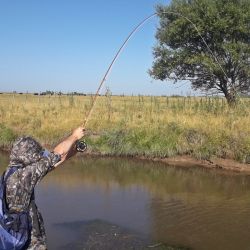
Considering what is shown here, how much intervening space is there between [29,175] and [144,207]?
651 cm

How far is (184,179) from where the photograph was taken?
13234 millimetres

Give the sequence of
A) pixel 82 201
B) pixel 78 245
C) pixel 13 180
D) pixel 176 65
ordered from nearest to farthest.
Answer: pixel 13 180 < pixel 78 245 < pixel 82 201 < pixel 176 65

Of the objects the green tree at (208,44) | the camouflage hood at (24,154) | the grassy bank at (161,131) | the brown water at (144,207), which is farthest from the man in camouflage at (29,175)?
the green tree at (208,44)

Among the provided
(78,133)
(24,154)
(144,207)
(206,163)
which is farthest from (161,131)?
(24,154)

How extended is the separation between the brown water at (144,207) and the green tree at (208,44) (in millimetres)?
8250

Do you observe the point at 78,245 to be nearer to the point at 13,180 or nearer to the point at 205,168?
the point at 13,180

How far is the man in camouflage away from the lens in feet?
12.8

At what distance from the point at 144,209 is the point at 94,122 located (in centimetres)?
934

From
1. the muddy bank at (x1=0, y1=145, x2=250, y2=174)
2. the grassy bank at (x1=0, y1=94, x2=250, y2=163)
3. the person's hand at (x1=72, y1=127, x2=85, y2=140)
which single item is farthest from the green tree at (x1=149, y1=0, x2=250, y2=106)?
the person's hand at (x1=72, y1=127, x2=85, y2=140)

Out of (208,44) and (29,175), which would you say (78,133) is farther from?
(208,44)

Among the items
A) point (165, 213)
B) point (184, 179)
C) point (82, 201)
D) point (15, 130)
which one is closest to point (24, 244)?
point (165, 213)

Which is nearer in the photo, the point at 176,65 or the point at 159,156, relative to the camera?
the point at 159,156

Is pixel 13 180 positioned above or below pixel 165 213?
above

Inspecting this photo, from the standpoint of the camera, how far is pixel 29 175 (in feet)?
12.9
